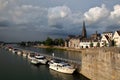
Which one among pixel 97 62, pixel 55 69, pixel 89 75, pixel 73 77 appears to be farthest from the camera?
pixel 55 69

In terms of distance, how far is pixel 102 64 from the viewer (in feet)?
112

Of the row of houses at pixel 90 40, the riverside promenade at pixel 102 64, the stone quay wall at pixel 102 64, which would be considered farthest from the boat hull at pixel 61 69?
the row of houses at pixel 90 40

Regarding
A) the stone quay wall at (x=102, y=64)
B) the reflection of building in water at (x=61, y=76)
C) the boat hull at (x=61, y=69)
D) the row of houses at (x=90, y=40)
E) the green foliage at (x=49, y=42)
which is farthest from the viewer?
the green foliage at (x=49, y=42)

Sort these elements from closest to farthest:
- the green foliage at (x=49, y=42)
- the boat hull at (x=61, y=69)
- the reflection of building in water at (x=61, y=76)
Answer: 1. the reflection of building in water at (x=61, y=76)
2. the boat hull at (x=61, y=69)
3. the green foliage at (x=49, y=42)

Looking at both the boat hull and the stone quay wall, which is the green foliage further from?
Result: the stone quay wall

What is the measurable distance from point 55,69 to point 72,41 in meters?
103

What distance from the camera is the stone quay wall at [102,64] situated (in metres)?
30.3

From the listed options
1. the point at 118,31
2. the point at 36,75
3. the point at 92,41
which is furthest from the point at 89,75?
the point at 92,41

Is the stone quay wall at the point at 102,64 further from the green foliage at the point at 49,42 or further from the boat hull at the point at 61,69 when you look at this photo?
the green foliage at the point at 49,42

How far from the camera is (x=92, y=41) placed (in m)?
125

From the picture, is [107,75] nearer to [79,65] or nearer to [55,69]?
[79,65]

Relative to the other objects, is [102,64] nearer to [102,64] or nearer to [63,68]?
[102,64]

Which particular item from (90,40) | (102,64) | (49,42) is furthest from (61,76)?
(49,42)

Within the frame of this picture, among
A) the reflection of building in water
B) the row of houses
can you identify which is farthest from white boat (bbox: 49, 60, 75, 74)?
the row of houses
